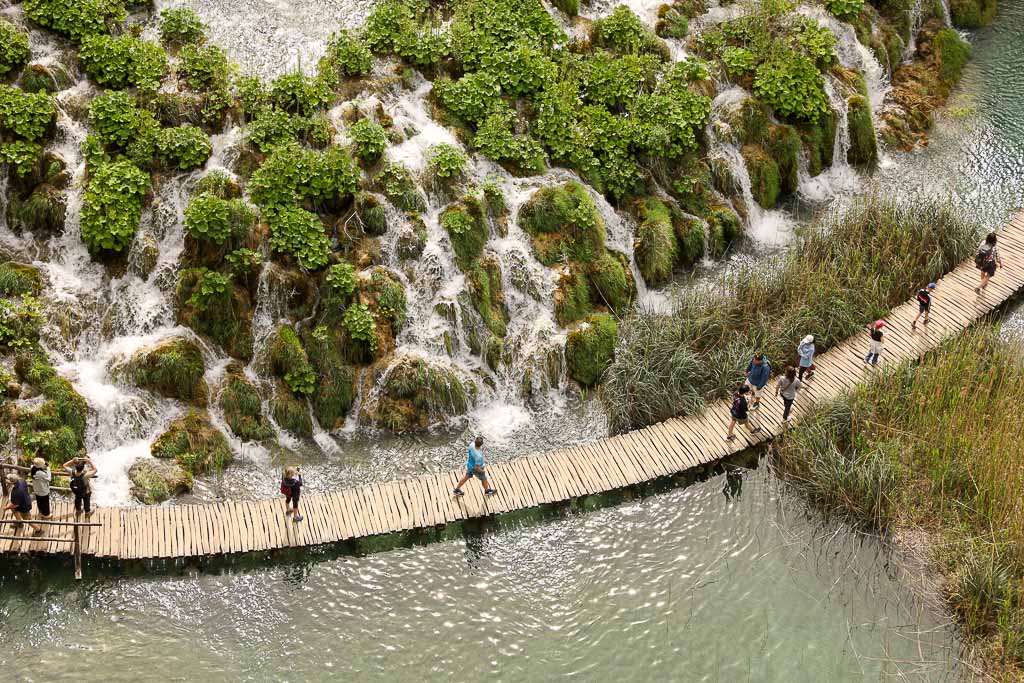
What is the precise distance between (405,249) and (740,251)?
878cm

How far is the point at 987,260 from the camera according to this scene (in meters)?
24.4

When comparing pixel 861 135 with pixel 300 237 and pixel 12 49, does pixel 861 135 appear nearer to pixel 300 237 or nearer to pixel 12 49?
pixel 300 237

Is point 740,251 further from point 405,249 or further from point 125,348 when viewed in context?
point 125,348

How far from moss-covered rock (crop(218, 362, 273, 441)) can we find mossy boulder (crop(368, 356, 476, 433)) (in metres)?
2.29

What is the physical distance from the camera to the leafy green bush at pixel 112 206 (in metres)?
22.3

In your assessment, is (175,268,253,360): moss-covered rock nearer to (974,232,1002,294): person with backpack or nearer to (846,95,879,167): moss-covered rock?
(974,232,1002,294): person with backpack

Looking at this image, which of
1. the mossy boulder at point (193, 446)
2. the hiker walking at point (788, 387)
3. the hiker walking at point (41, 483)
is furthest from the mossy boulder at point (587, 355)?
the hiker walking at point (41, 483)

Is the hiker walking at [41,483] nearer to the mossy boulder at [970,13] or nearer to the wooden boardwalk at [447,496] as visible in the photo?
the wooden boardwalk at [447,496]

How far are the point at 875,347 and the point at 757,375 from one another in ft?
10.8

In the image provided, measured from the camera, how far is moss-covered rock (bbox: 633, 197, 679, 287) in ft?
82.5

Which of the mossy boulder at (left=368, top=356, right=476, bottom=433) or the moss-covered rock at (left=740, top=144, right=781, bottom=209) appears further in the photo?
the moss-covered rock at (left=740, top=144, right=781, bottom=209)

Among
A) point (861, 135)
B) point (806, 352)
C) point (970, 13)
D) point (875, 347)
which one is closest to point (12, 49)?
point (806, 352)

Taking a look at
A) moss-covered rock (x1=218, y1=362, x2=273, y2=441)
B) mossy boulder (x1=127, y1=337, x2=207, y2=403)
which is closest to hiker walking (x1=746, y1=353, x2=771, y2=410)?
moss-covered rock (x1=218, y1=362, x2=273, y2=441)

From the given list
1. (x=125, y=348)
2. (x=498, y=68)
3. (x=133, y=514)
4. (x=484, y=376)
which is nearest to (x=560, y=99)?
(x=498, y=68)
